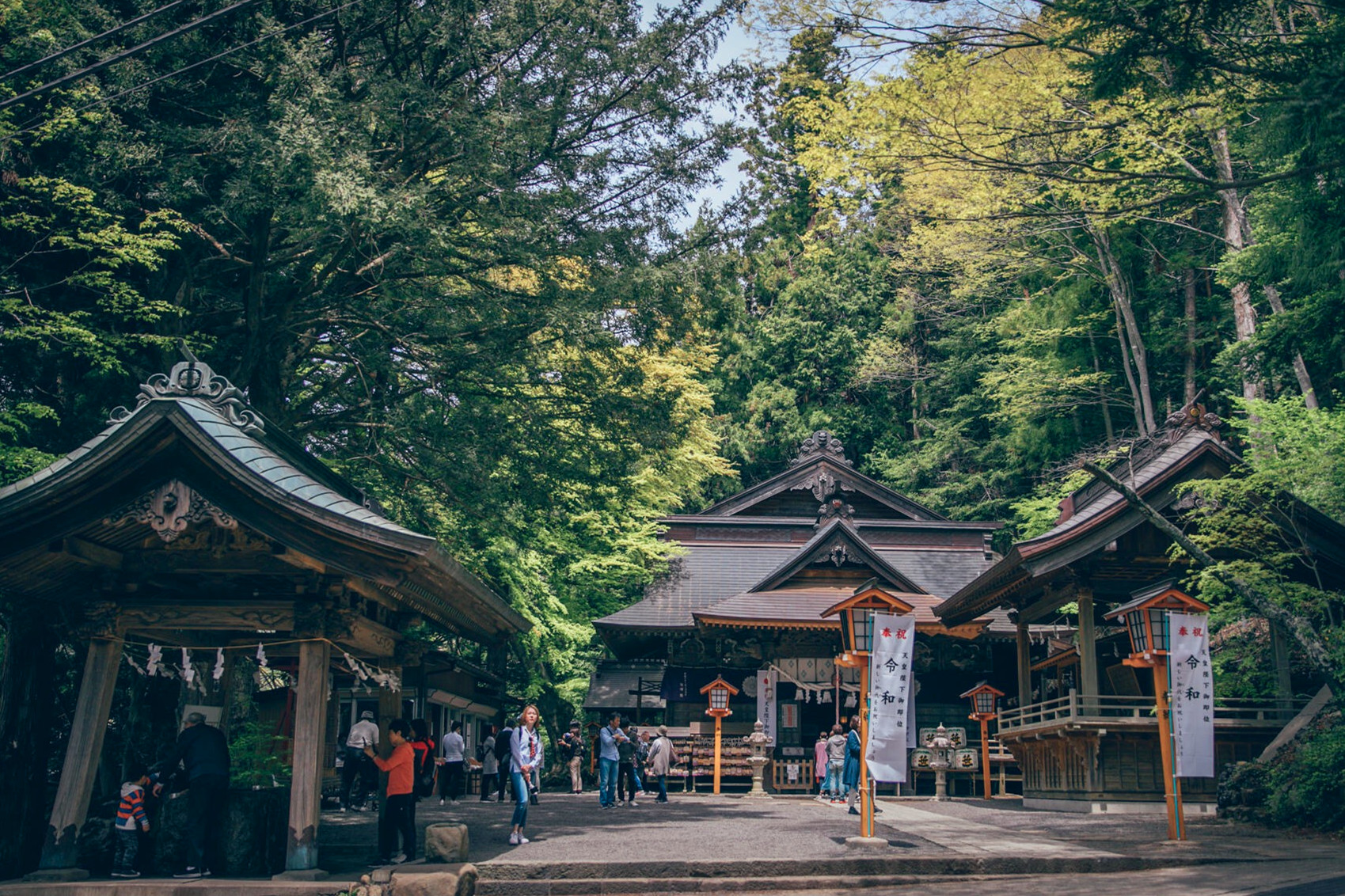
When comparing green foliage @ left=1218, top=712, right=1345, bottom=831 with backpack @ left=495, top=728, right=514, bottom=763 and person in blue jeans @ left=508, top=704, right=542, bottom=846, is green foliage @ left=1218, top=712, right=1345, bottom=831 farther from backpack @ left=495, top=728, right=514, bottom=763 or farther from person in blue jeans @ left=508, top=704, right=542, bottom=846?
backpack @ left=495, top=728, right=514, bottom=763

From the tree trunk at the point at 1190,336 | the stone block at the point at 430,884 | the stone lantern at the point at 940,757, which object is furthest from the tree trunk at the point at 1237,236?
the stone block at the point at 430,884

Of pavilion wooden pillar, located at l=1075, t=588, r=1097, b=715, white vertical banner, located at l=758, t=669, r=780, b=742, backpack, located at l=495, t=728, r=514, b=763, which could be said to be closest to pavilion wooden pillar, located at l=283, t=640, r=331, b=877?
backpack, located at l=495, t=728, r=514, b=763

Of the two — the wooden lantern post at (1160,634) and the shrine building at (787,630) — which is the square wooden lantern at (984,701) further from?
the wooden lantern post at (1160,634)

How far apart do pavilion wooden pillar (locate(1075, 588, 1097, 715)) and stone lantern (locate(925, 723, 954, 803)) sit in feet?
12.7

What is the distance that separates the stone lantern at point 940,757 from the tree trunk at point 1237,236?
1098 centimetres

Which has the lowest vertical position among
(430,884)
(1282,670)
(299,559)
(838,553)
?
(430,884)

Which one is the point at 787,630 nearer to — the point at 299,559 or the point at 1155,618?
the point at 1155,618

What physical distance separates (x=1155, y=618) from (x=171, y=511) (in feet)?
36.9

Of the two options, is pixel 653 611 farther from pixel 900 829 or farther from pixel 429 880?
pixel 429 880

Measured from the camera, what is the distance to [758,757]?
22234mm

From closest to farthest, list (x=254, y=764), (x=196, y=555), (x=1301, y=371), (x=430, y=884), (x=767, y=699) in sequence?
(x=430, y=884)
(x=196, y=555)
(x=254, y=764)
(x=1301, y=371)
(x=767, y=699)

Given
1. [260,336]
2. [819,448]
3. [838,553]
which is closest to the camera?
[260,336]

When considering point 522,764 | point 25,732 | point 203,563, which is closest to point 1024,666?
point 522,764

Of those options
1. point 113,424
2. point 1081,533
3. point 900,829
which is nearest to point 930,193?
point 1081,533
